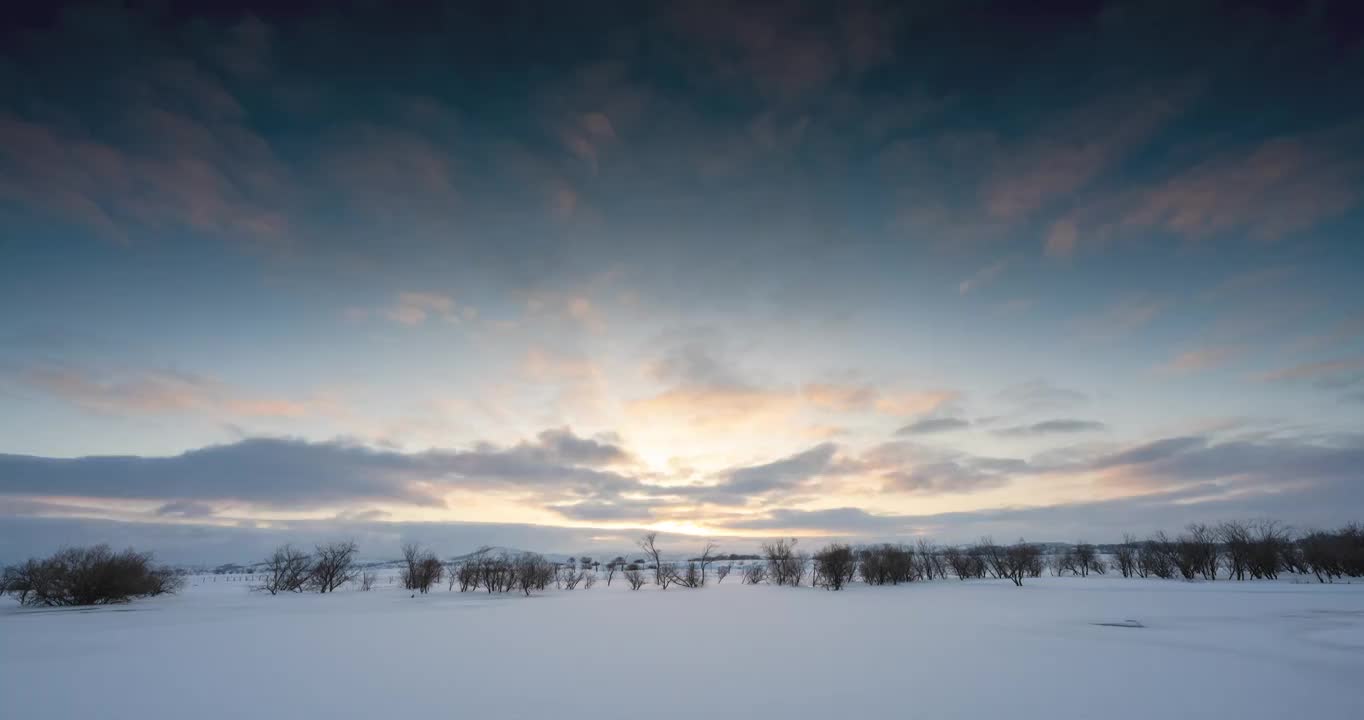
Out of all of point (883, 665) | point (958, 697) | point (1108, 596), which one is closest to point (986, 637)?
point (883, 665)

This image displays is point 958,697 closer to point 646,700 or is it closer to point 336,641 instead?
point 646,700

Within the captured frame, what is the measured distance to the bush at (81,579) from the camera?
37906 mm

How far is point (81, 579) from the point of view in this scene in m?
38.4

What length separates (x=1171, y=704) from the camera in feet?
32.1

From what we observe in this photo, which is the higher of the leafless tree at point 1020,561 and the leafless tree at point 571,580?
the leafless tree at point 1020,561

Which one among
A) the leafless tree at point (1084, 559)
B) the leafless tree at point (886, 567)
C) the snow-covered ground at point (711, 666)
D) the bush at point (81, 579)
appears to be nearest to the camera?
the snow-covered ground at point (711, 666)

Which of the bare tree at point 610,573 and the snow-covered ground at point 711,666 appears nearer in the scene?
the snow-covered ground at point 711,666

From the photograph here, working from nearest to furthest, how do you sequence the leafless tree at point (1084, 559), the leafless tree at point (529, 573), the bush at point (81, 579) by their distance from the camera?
the bush at point (81, 579), the leafless tree at point (529, 573), the leafless tree at point (1084, 559)

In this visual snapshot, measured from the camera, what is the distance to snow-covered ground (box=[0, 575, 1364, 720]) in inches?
392

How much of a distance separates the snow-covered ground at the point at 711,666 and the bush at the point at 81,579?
1782 cm

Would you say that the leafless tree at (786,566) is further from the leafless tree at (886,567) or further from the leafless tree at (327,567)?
the leafless tree at (327,567)

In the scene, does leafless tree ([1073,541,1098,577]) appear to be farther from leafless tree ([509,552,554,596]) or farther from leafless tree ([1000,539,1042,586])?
leafless tree ([509,552,554,596])

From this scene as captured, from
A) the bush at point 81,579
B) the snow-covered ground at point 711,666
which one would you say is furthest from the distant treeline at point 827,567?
the snow-covered ground at point 711,666

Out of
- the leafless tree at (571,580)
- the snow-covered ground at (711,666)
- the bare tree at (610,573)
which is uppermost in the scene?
the snow-covered ground at (711,666)
